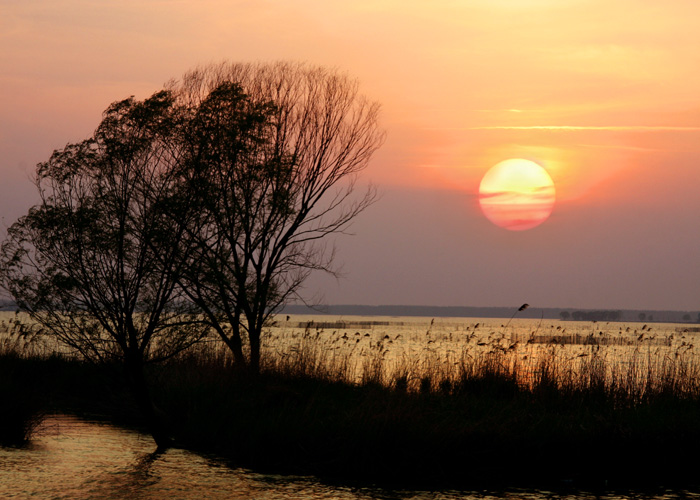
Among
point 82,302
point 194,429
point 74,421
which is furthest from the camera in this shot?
point 74,421

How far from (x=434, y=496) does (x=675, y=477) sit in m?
5.15

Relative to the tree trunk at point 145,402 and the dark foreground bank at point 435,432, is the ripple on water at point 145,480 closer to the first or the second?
the tree trunk at point 145,402

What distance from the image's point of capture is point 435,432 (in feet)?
47.1

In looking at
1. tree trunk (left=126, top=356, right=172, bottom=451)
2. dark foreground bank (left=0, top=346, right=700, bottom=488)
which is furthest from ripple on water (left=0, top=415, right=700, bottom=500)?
dark foreground bank (left=0, top=346, right=700, bottom=488)

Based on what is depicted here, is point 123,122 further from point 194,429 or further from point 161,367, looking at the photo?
point 161,367

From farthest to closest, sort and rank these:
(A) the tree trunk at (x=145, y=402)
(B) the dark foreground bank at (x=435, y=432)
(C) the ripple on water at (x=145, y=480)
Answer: (A) the tree trunk at (x=145, y=402) < (B) the dark foreground bank at (x=435, y=432) < (C) the ripple on water at (x=145, y=480)

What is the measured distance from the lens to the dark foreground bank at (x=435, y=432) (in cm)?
1422

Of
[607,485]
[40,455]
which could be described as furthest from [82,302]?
[607,485]

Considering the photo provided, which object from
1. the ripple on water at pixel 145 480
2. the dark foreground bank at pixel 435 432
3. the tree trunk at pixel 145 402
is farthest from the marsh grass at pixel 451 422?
the ripple on water at pixel 145 480

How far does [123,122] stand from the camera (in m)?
15.5

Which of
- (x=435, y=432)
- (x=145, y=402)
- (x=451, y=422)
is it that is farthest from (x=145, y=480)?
(x=451, y=422)

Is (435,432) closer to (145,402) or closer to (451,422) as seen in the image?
(451,422)

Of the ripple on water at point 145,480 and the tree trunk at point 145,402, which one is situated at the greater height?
the tree trunk at point 145,402

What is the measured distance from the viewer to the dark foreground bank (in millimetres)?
14219
